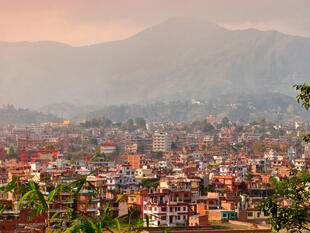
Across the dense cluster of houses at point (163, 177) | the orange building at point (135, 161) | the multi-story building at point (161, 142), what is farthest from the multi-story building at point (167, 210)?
the multi-story building at point (161, 142)

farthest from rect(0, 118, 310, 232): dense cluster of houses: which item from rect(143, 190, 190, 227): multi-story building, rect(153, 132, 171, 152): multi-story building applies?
rect(153, 132, 171, 152): multi-story building

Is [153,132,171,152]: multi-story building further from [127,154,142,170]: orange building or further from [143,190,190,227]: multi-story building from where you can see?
[143,190,190,227]: multi-story building

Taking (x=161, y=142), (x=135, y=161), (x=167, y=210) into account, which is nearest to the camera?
(x=167, y=210)

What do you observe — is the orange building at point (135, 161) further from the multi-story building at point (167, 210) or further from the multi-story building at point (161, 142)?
the multi-story building at point (161, 142)

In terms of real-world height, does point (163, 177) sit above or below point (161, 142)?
below

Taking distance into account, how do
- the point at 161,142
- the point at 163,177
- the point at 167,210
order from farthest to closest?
the point at 161,142 → the point at 163,177 → the point at 167,210

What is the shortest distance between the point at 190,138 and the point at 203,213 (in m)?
90.2

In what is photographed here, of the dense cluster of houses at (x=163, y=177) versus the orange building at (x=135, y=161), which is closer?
the dense cluster of houses at (x=163, y=177)

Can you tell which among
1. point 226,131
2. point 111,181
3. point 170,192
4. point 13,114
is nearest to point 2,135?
point 226,131

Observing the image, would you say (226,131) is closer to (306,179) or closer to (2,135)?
(2,135)

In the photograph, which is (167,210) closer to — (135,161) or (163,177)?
(163,177)

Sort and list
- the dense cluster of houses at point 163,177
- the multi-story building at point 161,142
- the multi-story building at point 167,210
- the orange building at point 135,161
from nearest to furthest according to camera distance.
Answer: the dense cluster of houses at point 163,177 → the multi-story building at point 167,210 → the orange building at point 135,161 → the multi-story building at point 161,142

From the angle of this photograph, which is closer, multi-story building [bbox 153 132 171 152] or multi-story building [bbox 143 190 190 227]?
multi-story building [bbox 143 190 190 227]

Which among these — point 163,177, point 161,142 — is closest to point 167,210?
point 163,177
